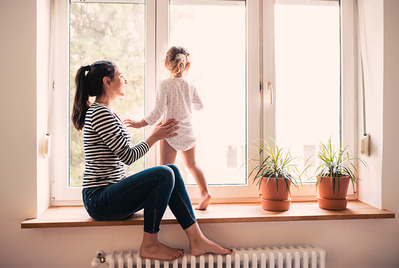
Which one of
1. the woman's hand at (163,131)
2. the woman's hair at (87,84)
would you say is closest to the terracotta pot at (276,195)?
the woman's hand at (163,131)

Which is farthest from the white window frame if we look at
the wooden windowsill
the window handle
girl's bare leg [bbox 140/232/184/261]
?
girl's bare leg [bbox 140/232/184/261]

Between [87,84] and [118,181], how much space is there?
53cm

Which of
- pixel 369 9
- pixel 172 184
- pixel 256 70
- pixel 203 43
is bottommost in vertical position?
Answer: pixel 172 184

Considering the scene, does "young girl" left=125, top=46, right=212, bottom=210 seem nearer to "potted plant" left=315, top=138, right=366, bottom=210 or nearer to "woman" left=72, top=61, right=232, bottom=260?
"woman" left=72, top=61, right=232, bottom=260

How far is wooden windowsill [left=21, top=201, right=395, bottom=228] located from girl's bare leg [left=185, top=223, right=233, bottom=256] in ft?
0.26

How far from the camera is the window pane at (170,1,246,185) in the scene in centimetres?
208

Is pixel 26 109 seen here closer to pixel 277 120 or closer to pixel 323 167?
pixel 277 120

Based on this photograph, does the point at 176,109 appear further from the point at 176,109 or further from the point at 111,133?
the point at 111,133

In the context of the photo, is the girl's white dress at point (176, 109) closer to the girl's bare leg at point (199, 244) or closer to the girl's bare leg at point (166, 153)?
the girl's bare leg at point (166, 153)

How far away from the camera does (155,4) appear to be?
2021mm

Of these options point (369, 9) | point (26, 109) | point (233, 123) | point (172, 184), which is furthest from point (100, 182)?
point (369, 9)

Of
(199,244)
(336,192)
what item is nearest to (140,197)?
(199,244)

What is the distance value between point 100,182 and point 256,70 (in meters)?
1.17

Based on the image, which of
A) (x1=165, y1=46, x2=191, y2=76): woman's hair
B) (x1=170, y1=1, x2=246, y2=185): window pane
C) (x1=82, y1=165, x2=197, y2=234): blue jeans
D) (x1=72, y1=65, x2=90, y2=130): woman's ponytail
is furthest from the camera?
(x1=170, y1=1, x2=246, y2=185): window pane
